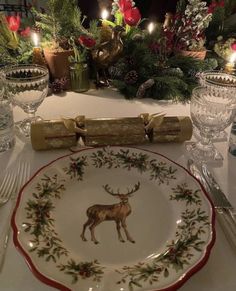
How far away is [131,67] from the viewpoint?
979mm

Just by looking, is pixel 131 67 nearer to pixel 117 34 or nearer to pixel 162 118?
pixel 117 34

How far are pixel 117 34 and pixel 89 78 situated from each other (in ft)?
0.64

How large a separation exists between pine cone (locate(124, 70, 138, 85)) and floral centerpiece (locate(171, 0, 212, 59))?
0.22 metres

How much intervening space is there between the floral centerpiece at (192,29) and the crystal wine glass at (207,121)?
402mm

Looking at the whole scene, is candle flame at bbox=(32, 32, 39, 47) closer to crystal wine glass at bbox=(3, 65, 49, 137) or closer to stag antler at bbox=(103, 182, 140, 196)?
crystal wine glass at bbox=(3, 65, 49, 137)

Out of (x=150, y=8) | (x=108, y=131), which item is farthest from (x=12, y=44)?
(x=150, y=8)

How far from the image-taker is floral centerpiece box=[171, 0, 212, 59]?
1.00 m

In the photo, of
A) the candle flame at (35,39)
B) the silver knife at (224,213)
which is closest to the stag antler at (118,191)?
the silver knife at (224,213)

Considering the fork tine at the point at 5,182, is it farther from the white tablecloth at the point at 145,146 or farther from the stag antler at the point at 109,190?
the stag antler at the point at 109,190

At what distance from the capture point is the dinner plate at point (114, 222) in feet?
1.23

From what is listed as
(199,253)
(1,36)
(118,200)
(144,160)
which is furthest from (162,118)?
(1,36)

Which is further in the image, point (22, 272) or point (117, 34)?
point (117, 34)

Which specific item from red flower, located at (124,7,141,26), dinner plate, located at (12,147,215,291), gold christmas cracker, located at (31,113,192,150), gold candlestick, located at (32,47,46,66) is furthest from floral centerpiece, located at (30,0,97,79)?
dinner plate, located at (12,147,215,291)

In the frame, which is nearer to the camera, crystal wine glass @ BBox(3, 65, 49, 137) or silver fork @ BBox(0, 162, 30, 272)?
silver fork @ BBox(0, 162, 30, 272)
